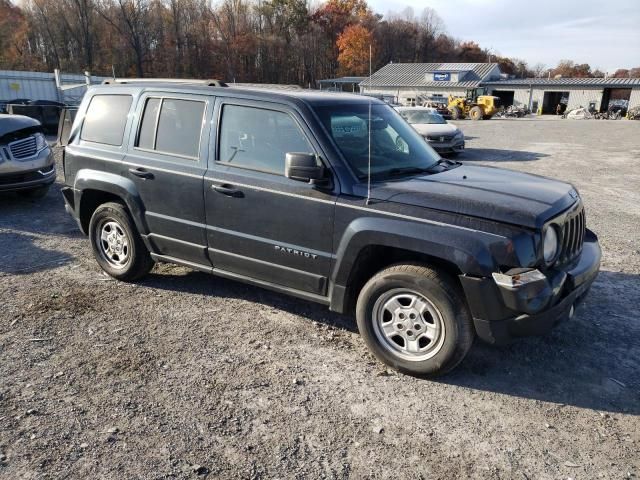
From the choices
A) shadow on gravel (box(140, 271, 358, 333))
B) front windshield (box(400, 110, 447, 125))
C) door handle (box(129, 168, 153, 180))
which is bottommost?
shadow on gravel (box(140, 271, 358, 333))

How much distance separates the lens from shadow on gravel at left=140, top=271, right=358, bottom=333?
181 inches

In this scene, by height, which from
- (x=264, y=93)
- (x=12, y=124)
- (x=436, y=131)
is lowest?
(x=436, y=131)

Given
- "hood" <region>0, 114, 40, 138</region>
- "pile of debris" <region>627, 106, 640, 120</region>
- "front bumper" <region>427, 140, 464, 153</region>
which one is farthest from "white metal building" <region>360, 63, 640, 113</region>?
"hood" <region>0, 114, 40, 138</region>

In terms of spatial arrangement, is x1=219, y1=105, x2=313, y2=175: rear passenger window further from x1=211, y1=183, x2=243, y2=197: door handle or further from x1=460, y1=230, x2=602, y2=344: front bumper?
x1=460, y1=230, x2=602, y2=344: front bumper

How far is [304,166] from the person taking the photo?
3613 millimetres

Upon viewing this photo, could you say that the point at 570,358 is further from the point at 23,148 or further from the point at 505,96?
the point at 505,96

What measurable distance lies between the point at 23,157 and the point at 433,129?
37.4ft

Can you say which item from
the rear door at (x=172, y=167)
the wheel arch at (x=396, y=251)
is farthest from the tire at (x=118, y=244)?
the wheel arch at (x=396, y=251)

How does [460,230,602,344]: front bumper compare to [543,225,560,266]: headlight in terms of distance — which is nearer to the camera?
[460,230,602,344]: front bumper

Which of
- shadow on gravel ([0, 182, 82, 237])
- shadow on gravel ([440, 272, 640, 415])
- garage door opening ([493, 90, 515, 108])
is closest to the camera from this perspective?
shadow on gravel ([440, 272, 640, 415])

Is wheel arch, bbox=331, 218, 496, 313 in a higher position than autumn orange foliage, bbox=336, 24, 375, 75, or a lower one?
lower

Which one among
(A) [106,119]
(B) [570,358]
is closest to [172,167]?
(A) [106,119]

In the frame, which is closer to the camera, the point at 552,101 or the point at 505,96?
the point at 552,101

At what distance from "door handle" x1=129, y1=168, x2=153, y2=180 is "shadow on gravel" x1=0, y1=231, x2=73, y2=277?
189 cm
